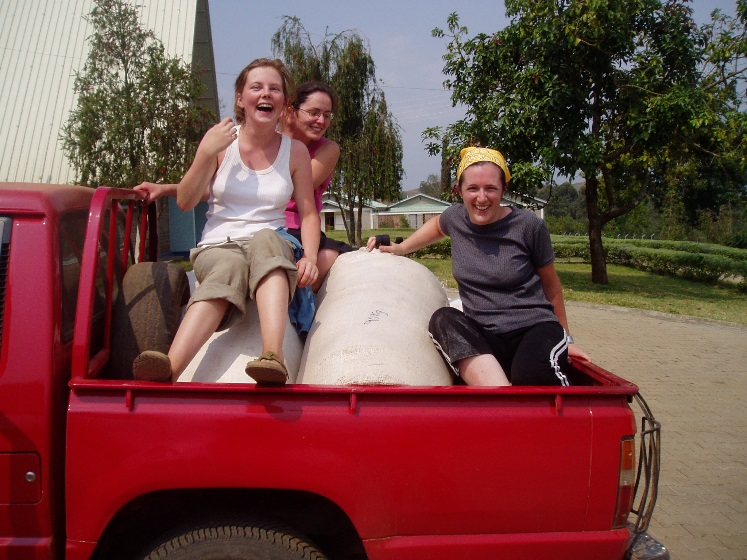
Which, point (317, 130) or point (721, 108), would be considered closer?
point (317, 130)

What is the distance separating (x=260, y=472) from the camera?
2.12 metres

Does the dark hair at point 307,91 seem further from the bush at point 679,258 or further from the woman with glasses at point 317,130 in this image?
the bush at point 679,258

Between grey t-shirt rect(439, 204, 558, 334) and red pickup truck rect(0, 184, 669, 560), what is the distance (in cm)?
86

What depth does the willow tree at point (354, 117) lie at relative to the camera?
1998 centimetres

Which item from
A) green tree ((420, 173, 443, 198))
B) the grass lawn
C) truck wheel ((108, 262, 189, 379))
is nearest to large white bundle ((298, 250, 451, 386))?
truck wheel ((108, 262, 189, 379))

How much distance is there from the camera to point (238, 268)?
2793 mm

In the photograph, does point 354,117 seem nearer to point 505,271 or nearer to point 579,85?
point 579,85

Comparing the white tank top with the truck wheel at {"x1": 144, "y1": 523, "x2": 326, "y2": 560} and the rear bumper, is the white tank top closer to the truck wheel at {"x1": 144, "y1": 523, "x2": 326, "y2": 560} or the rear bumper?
the truck wheel at {"x1": 144, "y1": 523, "x2": 326, "y2": 560}

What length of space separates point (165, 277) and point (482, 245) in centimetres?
147

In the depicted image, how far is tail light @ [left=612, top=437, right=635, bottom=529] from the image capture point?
2.22 m

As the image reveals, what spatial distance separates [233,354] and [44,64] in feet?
51.1

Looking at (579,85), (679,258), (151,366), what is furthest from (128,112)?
(679,258)

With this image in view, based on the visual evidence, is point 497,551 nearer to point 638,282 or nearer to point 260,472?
point 260,472

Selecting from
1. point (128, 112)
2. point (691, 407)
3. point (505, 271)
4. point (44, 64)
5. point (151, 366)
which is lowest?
point (691, 407)
